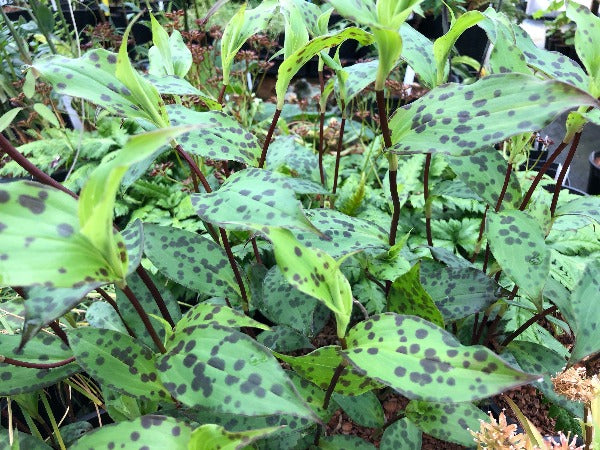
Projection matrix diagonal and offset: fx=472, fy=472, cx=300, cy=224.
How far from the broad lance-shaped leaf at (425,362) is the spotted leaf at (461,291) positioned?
24 cm

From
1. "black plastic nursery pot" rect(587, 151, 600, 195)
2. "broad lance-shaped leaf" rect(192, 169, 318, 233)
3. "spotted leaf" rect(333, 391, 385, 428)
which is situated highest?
"broad lance-shaped leaf" rect(192, 169, 318, 233)

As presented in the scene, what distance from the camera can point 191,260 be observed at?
0.70 m

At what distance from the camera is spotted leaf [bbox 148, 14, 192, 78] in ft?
2.31

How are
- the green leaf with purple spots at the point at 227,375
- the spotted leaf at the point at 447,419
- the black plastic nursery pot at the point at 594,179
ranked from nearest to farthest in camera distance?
the green leaf with purple spots at the point at 227,375, the spotted leaf at the point at 447,419, the black plastic nursery pot at the point at 594,179

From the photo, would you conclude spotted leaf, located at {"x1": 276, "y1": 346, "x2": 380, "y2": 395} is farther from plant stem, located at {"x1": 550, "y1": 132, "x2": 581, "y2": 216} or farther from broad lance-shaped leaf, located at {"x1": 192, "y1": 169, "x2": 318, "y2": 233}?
plant stem, located at {"x1": 550, "y1": 132, "x2": 581, "y2": 216}

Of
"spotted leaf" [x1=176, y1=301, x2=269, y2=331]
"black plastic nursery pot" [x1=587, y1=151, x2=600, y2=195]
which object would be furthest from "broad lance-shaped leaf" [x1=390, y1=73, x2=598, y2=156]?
"black plastic nursery pot" [x1=587, y1=151, x2=600, y2=195]

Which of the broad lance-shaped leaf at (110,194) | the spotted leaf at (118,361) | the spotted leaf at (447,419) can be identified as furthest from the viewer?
the spotted leaf at (447,419)

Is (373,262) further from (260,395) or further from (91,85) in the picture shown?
(91,85)

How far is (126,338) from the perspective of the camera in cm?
53

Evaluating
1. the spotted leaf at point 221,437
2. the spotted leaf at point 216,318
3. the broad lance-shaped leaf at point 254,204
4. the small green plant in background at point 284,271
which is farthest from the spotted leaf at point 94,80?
the spotted leaf at point 221,437

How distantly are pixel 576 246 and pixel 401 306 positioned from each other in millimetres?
726

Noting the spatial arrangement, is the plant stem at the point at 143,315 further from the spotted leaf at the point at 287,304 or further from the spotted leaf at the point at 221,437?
the spotted leaf at the point at 287,304

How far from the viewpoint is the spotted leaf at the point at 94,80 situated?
0.48 m

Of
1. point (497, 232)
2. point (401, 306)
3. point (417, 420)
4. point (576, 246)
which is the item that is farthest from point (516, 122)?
point (576, 246)
